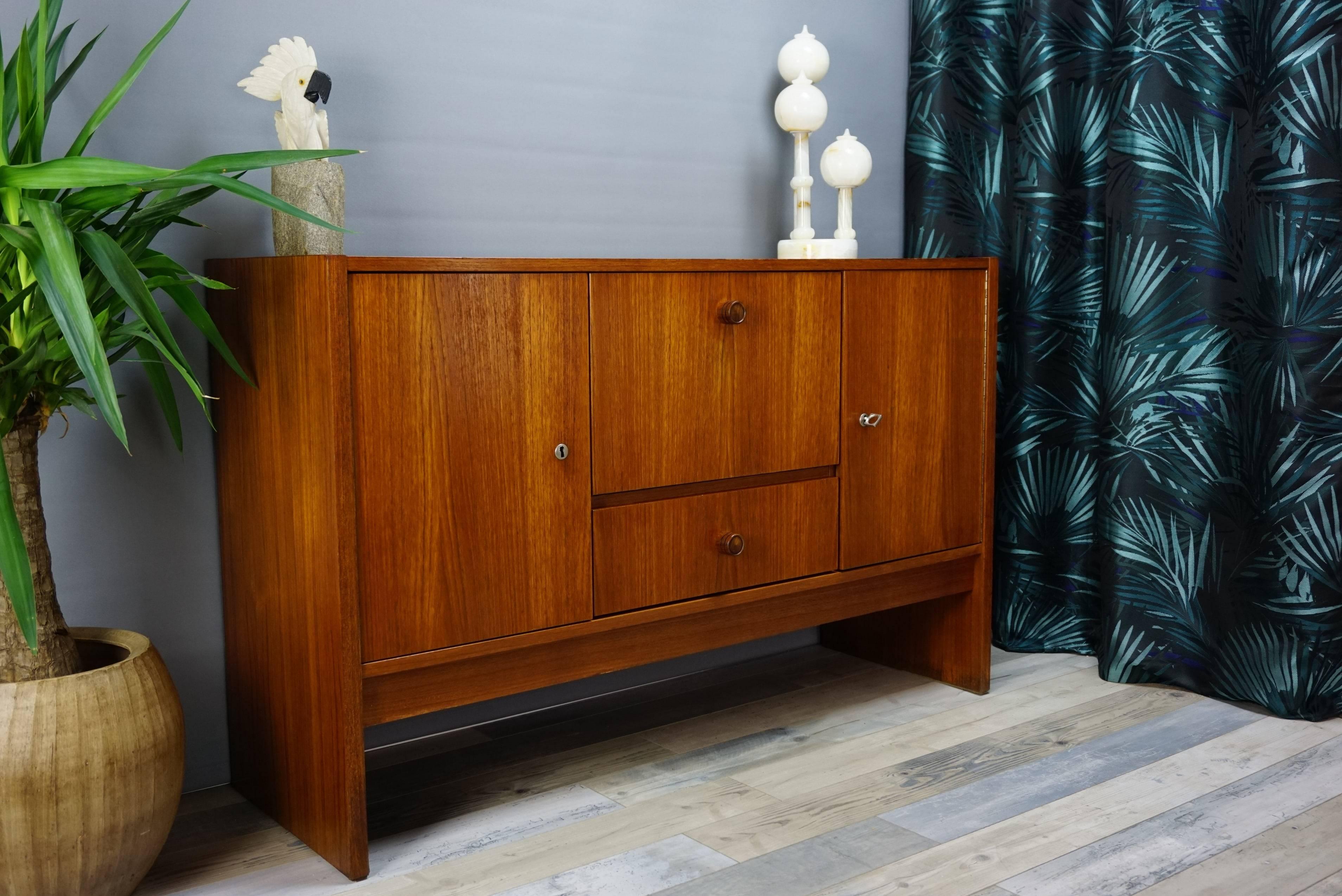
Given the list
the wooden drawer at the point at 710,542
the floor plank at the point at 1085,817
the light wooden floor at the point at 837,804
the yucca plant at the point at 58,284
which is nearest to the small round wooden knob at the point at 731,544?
the wooden drawer at the point at 710,542

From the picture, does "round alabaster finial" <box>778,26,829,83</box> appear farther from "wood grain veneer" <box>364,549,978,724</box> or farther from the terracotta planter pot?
the terracotta planter pot

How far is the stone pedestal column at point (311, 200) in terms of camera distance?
1476mm

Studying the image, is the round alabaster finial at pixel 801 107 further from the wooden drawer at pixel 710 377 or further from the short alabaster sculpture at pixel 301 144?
the short alabaster sculpture at pixel 301 144

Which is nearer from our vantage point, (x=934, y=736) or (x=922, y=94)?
(x=934, y=736)

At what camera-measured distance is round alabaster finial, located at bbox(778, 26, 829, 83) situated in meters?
2.09

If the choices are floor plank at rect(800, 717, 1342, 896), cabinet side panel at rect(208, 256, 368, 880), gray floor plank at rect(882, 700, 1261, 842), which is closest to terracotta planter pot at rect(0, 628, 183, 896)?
cabinet side panel at rect(208, 256, 368, 880)

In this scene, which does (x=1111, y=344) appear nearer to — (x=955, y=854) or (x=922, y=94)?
(x=922, y=94)

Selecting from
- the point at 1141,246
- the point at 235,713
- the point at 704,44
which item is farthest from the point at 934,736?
the point at 704,44

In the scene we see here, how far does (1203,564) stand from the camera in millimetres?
2057

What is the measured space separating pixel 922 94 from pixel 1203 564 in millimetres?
1084

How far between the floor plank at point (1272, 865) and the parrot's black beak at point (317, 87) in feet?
Answer: 4.64

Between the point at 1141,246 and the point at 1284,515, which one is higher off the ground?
the point at 1141,246

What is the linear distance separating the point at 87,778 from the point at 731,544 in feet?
2.87

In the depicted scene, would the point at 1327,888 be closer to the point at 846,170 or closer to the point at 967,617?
the point at 967,617
